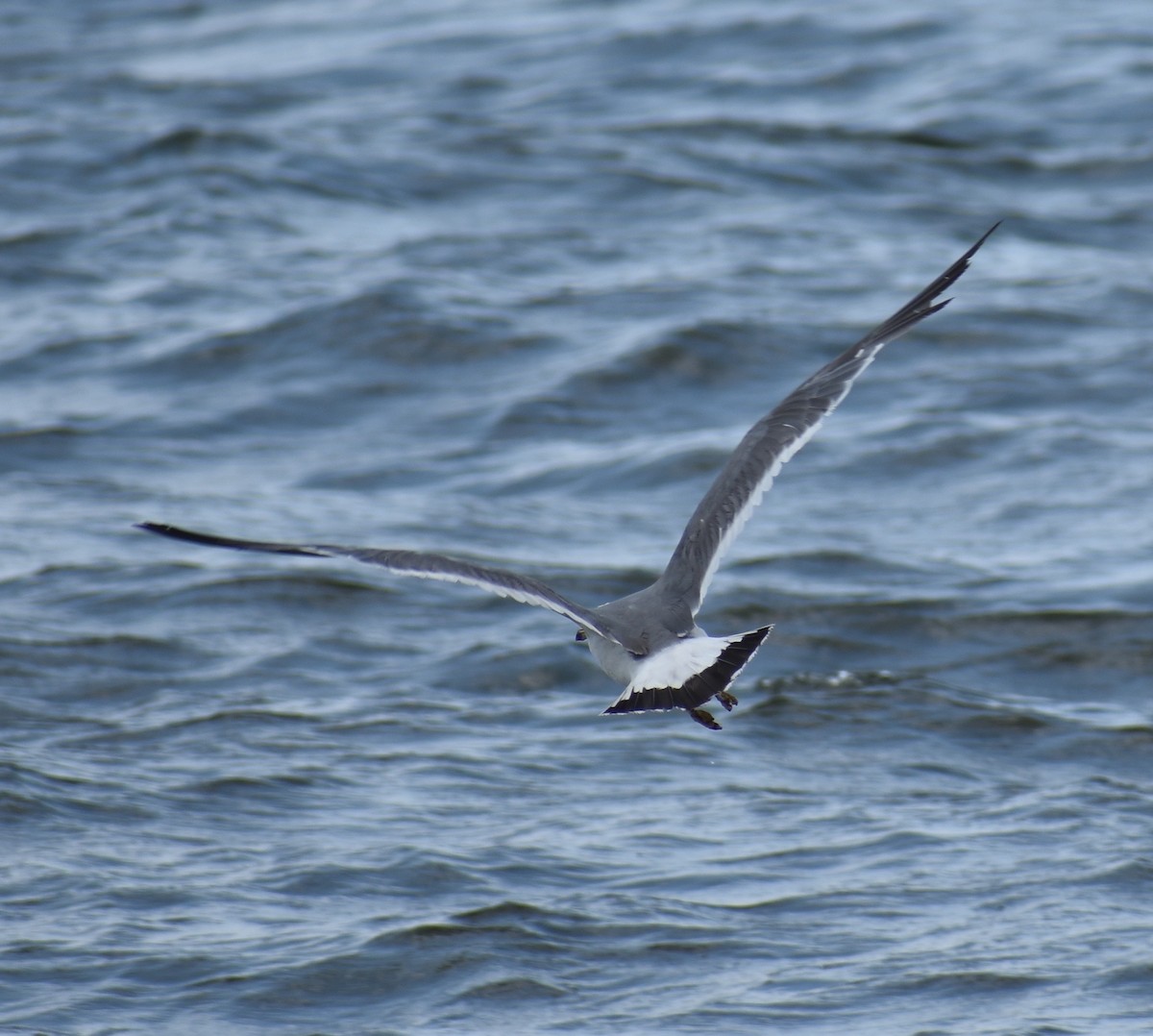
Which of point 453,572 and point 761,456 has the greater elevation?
point 453,572

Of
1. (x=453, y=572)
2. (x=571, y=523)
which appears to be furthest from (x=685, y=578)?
(x=571, y=523)

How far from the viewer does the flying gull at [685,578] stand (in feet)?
15.6

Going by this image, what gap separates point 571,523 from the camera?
9.45 metres

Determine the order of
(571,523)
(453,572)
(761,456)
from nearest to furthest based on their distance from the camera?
(453,572)
(761,456)
(571,523)

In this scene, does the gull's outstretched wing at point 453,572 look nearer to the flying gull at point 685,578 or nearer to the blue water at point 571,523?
the flying gull at point 685,578

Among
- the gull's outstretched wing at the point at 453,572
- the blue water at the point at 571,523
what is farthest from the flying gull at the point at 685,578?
the blue water at the point at 571,523

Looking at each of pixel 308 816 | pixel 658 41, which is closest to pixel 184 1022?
pixel 308 816

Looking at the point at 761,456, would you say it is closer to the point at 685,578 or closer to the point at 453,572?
the point at 685,578

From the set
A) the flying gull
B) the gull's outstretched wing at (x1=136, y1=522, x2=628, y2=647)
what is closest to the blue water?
the flying gull

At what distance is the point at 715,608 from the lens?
8.62 meters

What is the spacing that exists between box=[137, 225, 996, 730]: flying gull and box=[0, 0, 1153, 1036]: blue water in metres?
1.04

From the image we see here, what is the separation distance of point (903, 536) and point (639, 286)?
3.85 metres

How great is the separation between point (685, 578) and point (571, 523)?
11.4 ft

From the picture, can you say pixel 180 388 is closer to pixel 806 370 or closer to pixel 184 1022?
pixel 806 370
